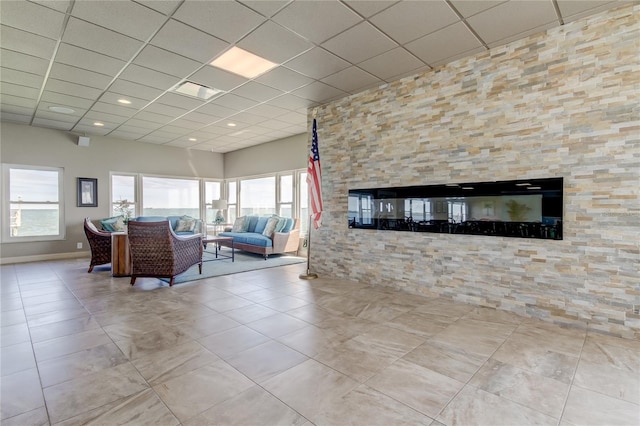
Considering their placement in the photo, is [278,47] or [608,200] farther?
[278,47]

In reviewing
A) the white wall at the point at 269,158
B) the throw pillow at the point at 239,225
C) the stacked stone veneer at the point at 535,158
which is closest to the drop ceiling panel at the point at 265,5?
the stacked stone veneer at the point at 535,158

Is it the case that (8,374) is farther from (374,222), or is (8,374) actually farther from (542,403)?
(374,222)

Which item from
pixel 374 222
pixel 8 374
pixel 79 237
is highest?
pixel 374 222

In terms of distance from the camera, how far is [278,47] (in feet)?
11.1

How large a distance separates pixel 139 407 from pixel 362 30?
139 inches

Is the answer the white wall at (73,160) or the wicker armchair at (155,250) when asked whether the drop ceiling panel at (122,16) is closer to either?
the wicker armchair at (155,250)

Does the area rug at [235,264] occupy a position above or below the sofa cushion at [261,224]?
below

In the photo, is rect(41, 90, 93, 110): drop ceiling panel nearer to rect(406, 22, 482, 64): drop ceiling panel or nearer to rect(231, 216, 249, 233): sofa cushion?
rect(231, 216, 249, 233): sofa cushion

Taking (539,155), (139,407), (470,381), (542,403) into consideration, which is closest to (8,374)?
(139,407)

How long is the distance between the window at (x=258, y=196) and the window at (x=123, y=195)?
2824mm

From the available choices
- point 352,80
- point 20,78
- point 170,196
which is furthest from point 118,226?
point 352,80

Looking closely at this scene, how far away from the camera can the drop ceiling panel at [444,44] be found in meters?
3.12

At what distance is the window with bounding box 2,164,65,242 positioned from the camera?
21.1ft

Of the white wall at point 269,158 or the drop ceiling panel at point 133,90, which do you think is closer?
the drop ceiling panel at point 133,90
